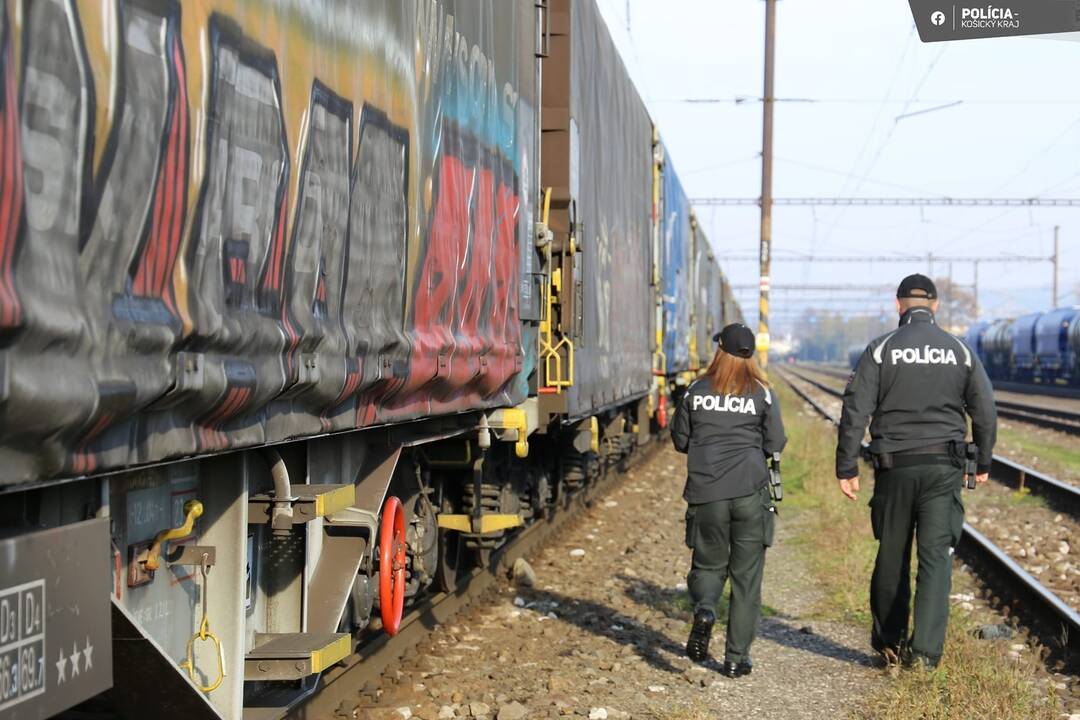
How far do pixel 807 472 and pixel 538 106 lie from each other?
10.00 m

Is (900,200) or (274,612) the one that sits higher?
(900,200)

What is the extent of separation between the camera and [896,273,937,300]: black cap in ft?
21.2

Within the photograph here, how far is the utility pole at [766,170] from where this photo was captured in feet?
80.0

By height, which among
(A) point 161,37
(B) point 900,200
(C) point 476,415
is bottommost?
(C) point 476,415

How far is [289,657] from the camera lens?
4.48 meters

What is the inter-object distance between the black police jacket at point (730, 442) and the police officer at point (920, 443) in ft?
1.44

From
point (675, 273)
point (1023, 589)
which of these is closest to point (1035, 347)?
point (675, 273)

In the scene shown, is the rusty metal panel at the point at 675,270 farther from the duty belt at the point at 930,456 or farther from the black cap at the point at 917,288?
the duty belt at the point at 930,456

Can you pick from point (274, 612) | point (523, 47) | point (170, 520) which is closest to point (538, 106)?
point (523, 47)

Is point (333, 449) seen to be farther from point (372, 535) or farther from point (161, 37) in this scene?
point (161, 37)

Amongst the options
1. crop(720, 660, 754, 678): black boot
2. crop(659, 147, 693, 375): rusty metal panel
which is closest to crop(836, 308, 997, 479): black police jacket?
crop(720, 660, 754, 678): black boot

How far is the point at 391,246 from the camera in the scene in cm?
478

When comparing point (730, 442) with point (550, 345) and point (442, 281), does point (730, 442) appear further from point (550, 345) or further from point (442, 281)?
point (442, 281)
